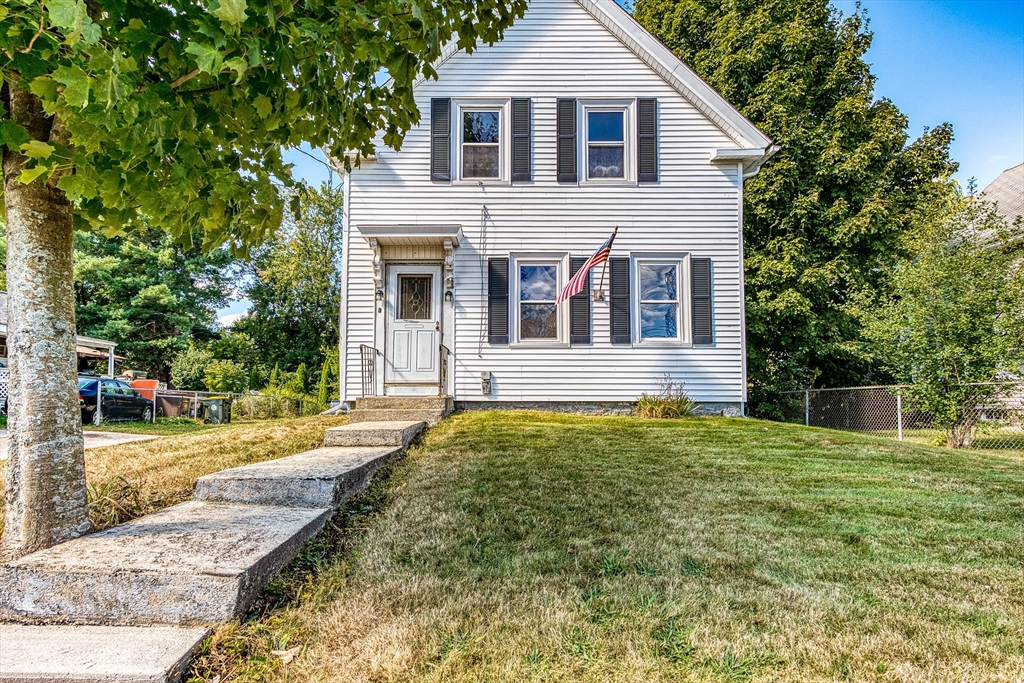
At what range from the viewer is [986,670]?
1.80 meters

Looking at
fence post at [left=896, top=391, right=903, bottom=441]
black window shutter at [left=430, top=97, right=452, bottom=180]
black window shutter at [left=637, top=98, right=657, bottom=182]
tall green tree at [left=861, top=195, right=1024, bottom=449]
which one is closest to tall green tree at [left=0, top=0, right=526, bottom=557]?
black window shutter at [left=430, top=97, right=452, bottom=180]

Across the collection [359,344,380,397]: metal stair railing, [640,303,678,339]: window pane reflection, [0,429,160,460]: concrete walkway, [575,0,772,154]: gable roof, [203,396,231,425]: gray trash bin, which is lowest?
[203,396,231,425]: gray trash bin

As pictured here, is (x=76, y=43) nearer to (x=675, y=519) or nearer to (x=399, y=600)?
(x=399, y=600)

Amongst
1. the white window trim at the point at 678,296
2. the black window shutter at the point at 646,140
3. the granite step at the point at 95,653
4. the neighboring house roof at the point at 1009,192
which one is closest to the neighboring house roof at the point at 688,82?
the black window shutter at the point at 646,140

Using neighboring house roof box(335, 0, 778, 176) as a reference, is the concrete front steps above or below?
below

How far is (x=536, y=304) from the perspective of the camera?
8.66m

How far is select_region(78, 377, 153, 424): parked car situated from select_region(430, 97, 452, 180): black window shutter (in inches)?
339

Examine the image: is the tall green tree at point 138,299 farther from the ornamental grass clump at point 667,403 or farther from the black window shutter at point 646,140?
the ornamental grass clump at point 667,403

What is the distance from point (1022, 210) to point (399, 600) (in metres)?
19.2

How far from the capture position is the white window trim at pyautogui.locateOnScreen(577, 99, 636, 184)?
28.8 ft

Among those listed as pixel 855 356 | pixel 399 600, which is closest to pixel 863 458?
pixel 399 600

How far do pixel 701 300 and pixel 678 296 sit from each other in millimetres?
359

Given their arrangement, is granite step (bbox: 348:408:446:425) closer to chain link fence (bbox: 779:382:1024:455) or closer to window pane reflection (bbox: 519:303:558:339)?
window pane reflection (bbox: 519:303:558:339)

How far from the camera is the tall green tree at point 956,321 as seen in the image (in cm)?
884
